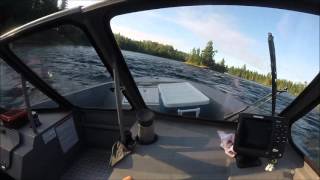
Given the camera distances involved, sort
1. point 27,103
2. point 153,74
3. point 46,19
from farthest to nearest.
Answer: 1. point 27,103
2. point 153,74
3. point 46,19

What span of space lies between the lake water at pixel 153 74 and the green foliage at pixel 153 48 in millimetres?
56

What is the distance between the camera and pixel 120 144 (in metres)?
3.14

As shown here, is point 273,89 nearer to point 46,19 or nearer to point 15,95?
point 46,19

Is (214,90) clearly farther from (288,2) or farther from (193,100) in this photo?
(288,2)

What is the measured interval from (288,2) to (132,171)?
73.7 inches

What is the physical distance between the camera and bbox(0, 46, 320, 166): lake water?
2.92 metres

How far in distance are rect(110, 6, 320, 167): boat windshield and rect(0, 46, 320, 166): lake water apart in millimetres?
11

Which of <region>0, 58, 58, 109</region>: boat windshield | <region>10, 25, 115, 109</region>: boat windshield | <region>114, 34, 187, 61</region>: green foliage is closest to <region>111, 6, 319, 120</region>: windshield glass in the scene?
<region>114, 34, 187, 61</region>: green foliage

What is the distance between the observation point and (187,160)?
117 inches

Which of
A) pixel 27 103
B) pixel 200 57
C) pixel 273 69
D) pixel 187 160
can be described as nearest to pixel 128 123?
pixel 27 103

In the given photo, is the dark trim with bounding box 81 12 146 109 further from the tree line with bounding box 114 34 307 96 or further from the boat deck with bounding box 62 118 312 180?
the boat deck with bounding box 62 118 312 180

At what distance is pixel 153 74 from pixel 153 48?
1.64ft

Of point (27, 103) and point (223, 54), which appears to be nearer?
point (223, 54)

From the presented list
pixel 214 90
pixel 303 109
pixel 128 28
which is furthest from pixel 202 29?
pixel 303 109
